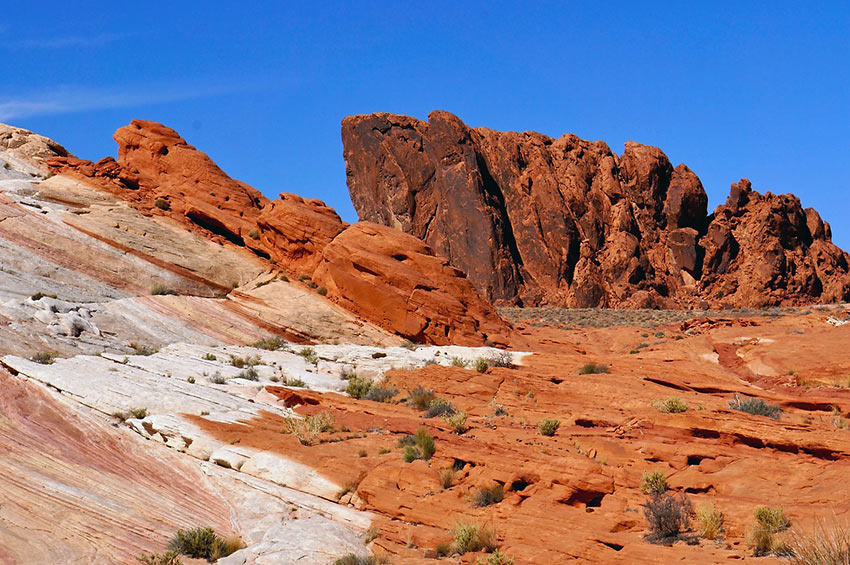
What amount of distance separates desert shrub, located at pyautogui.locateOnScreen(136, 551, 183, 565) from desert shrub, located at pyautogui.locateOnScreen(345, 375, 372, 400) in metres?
8.43

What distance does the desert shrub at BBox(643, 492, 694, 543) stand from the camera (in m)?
12.0

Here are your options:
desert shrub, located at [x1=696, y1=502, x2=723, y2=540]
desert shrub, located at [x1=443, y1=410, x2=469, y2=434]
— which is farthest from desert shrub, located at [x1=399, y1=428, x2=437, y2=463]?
desert shrub, located at [x1=696, y1=502, x2=723, y2=540]

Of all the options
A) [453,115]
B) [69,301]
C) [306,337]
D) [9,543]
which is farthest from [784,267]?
[9,543]

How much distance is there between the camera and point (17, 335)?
18938 millimetres

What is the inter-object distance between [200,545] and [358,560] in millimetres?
2552

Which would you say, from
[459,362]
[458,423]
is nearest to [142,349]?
[459,362]

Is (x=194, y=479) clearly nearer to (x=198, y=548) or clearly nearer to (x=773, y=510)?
(x=198, y=548)

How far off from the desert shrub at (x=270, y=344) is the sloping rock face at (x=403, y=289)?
385 cm

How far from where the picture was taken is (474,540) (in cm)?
1231

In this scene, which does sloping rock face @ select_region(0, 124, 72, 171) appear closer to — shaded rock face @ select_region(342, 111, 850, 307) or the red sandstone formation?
the red sandstone formation

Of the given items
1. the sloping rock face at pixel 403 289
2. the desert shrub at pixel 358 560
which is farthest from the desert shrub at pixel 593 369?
the desert shrub at pixel 358 560

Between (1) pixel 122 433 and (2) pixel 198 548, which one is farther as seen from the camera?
(1) pixel 122 433

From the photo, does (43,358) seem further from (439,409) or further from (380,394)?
(439,409)

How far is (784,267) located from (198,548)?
78.3 meters
